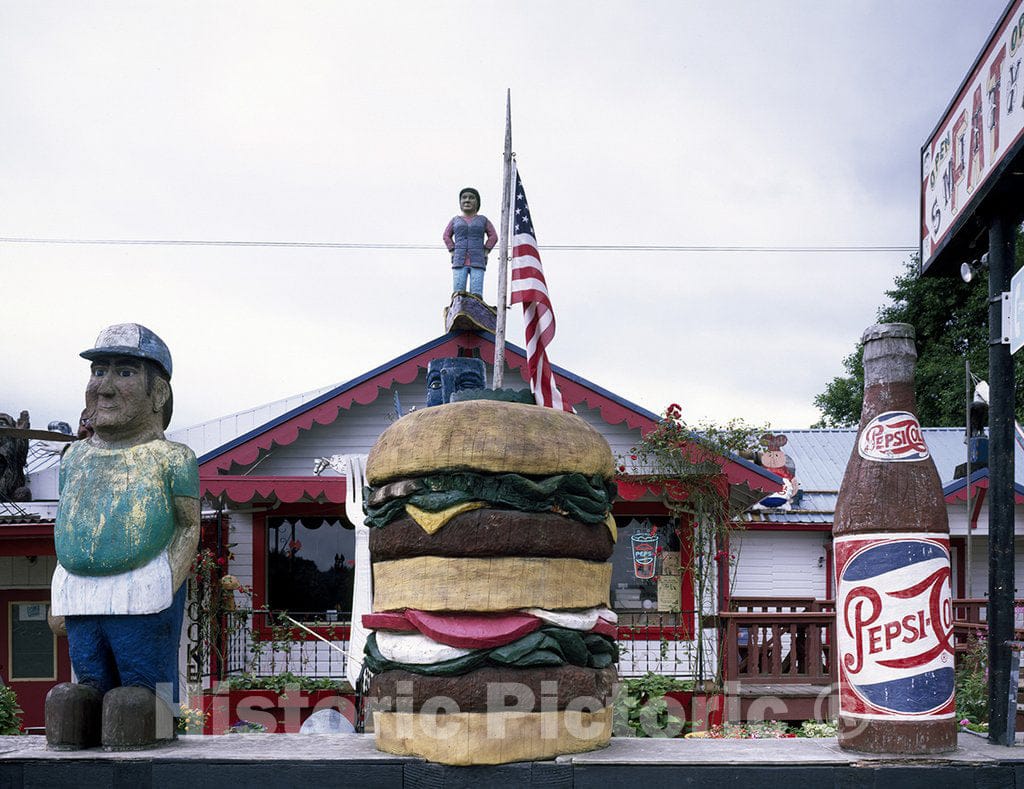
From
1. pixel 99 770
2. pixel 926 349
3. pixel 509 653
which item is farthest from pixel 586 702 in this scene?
pixel 926 349

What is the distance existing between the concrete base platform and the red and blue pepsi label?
246 millimetres

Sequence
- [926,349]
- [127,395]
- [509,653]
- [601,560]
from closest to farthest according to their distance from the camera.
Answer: [509,653] → [601,560] → [127,395] → [926,349]

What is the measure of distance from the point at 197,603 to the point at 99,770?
271 inches

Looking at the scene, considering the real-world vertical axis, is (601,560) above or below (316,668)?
above

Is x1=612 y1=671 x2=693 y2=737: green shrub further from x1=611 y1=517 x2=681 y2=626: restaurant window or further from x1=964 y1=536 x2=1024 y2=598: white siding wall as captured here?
x1=964 y1=536 x2=1024 y2=598: white siding wall

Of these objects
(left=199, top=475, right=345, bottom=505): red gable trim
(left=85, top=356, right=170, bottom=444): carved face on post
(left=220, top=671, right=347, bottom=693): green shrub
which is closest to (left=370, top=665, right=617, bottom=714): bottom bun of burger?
(left=85, top=356, right=170, bottom=444): carved face on post

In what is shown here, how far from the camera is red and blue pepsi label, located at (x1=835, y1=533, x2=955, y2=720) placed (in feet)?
15.9

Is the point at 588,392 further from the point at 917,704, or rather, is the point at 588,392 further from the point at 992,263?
the point at 917,704

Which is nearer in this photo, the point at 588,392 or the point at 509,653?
the point at 509,653

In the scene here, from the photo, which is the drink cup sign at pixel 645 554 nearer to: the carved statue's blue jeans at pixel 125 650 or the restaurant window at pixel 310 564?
the restaurant window at pixel 310 564

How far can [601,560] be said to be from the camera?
199 inches

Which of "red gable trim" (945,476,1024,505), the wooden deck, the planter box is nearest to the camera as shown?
the wooden deck

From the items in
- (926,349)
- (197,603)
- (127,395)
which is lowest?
(197,603)

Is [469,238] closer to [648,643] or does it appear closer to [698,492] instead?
[698,492]
